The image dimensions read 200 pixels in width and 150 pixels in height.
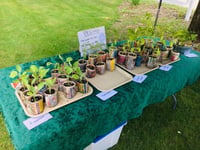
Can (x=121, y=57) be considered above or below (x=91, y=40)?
below

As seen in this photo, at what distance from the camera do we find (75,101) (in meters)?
0.93

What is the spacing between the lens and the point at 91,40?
131 cm

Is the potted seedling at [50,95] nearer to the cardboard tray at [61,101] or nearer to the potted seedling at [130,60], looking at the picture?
the cardboard tray at [61,101]

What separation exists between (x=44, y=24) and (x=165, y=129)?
3.40m

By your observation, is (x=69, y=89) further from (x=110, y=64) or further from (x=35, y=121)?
(x=110, y=64)

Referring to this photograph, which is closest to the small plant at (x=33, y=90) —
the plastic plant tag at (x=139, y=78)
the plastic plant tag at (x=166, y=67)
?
the plastic plant tag at (x=139, y=78)

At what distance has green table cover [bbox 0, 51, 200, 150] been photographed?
0.75m

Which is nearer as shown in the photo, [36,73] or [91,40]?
[36,73]

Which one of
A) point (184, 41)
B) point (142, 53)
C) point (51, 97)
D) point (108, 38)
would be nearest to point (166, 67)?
point (142, 53)

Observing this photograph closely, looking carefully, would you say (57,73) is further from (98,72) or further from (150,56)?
(150,56)

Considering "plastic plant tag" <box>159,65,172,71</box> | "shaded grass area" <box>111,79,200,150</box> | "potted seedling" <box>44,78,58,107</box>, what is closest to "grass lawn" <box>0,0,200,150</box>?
"shaded grass area" <box>111,79,200,150</box>

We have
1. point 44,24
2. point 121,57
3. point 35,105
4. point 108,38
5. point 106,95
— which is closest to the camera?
point 35,105

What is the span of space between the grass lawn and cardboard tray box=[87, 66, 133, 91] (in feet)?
2.32

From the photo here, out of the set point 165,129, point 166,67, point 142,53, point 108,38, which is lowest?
point 165,129
